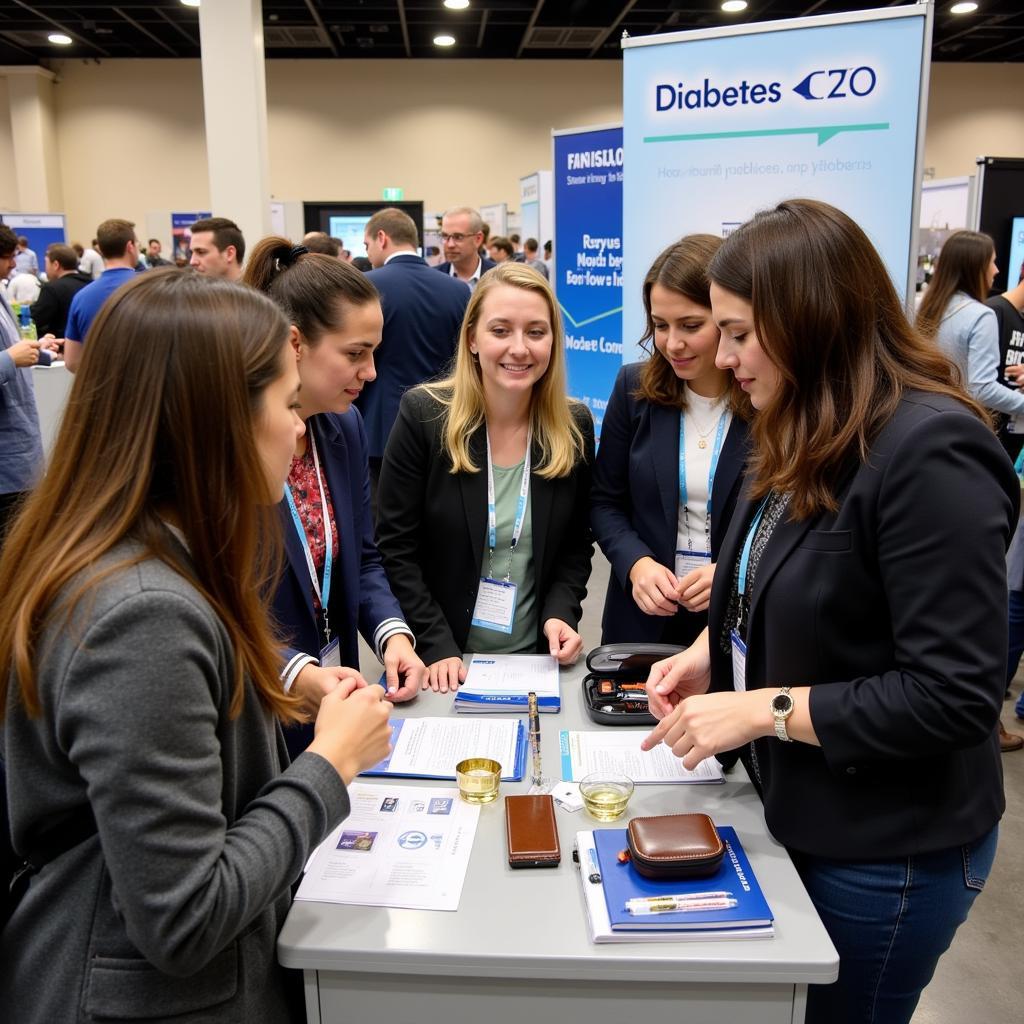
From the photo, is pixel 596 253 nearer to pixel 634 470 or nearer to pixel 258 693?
pixel 634 470

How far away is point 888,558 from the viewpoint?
1.09 meters

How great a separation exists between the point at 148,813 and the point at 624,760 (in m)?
0.87

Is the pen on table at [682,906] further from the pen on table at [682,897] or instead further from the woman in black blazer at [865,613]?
the woman in black blazer at [865,613]

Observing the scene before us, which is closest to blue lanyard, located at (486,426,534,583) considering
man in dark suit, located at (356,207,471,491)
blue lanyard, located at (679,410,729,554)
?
blue lanyard, located at (679,410,729,554)

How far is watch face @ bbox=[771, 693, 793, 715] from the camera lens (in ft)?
3.83

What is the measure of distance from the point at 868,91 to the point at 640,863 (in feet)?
7.76

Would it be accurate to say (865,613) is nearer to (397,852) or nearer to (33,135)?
(397,852)

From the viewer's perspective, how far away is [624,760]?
1.50 metres

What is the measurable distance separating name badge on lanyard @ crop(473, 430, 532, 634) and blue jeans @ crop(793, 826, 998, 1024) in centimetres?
90

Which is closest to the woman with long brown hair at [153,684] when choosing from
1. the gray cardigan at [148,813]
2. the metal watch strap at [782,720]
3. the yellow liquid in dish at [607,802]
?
the gray cardigan at [148,813]

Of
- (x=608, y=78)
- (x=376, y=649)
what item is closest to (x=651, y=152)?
(x=376, y=649)

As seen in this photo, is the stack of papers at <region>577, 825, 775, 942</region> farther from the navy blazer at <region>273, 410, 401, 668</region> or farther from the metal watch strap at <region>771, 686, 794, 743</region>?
the navy blazer at <region>273, 410, 401, 668</region>

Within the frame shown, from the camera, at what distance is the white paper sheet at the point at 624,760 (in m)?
1.44

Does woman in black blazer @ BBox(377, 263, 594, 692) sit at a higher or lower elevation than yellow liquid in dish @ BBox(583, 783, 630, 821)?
higher
